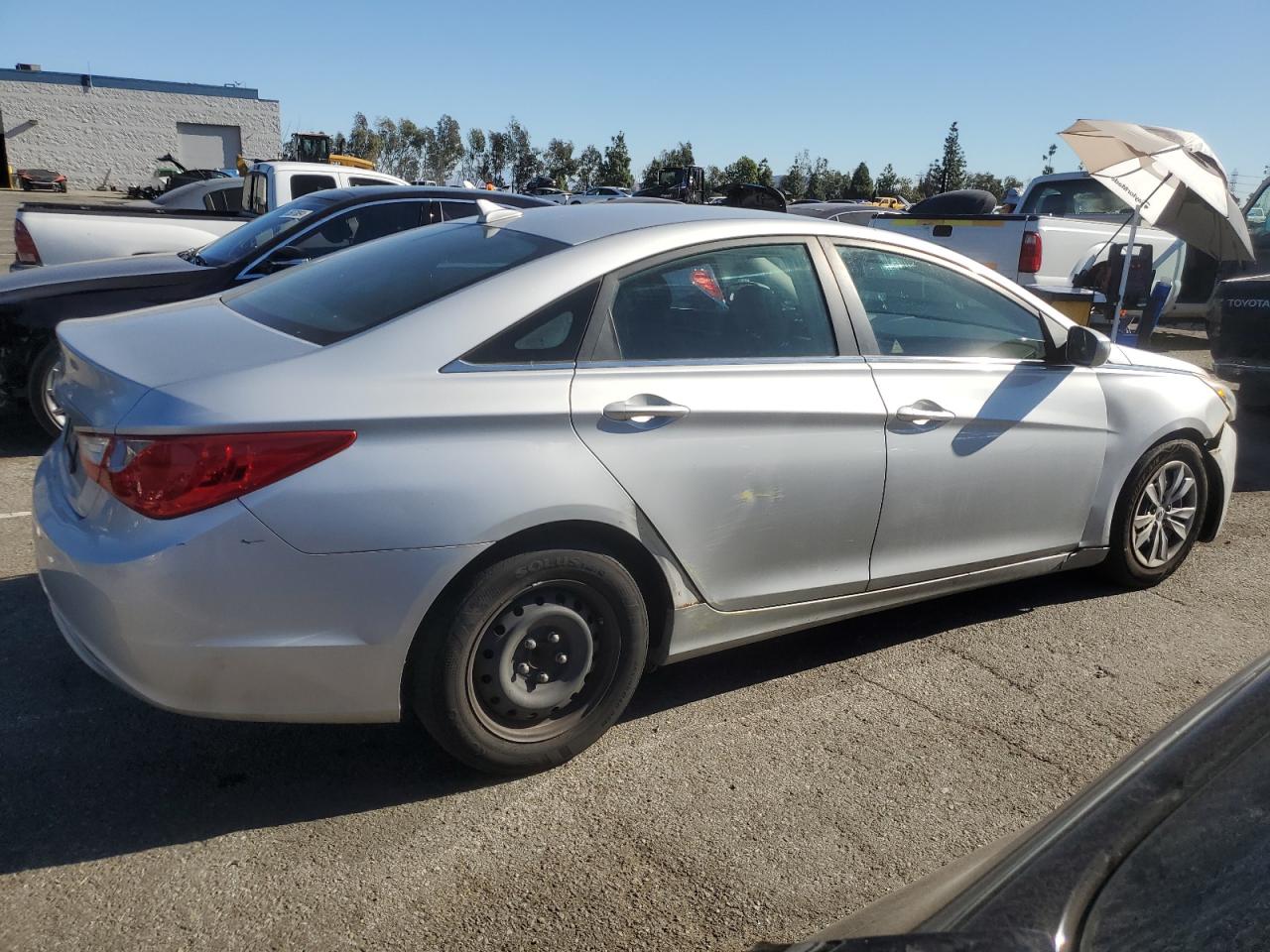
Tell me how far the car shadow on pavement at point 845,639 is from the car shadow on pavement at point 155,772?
0.90 m

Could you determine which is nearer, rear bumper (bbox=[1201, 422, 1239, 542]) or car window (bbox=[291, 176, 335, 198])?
rear bumper (bbox=[1201, 422, 1239, 542])

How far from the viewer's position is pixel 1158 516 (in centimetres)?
476

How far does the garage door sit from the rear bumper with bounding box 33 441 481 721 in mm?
66016

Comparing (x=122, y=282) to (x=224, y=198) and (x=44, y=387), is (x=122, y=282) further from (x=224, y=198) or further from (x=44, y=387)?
(x=224, y=198)

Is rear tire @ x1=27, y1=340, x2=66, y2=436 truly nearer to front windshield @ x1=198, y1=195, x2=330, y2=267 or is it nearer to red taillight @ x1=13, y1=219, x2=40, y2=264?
front windshield @ x1=198, y1=195, x2=330, y2=267

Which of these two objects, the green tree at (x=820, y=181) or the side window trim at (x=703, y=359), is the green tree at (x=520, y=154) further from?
the side window trim at (x=703, y=359)

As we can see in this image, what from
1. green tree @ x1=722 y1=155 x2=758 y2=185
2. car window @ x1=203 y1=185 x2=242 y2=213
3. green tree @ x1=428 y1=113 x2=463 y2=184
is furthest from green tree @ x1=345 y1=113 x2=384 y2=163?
car window @ x1=203 y1=185 x2=242 y2=213

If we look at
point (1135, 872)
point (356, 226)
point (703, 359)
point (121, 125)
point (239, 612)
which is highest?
point (121, 125)

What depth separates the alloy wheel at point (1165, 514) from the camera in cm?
468

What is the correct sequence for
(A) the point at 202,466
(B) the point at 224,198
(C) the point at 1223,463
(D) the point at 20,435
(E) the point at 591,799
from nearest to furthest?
(A) the point at 202,466 < (E) the point at 591,799 < (C) the point at 1223,463 < (D) the point at 20,435 < (B) the point at 224,198

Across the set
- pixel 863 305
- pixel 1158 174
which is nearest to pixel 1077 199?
pixel 1158 174

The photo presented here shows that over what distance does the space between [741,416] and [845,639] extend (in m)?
1.36

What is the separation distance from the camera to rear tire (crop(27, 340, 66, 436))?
20.6 ft

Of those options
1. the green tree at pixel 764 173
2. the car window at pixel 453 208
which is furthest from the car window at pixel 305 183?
the green tree at pixel 764 173
